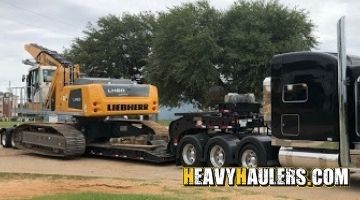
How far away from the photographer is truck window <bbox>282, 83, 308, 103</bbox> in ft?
40.0

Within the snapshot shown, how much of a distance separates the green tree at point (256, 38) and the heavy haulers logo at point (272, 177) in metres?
27.1

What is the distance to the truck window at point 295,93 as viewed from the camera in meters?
12.2

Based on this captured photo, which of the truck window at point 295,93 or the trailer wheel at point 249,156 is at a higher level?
the truck window at point 295,93

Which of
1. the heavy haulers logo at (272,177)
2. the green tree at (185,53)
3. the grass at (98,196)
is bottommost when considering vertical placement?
the grass at (98,196)

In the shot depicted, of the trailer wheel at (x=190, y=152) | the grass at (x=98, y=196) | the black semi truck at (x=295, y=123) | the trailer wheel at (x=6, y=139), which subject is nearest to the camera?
the grass at (x=98, y=196)

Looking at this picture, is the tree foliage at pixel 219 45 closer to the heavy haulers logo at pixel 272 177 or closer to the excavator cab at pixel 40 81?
the excavator cab at pixel 40 81

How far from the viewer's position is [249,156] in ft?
45.4

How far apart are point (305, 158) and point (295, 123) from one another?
76 centimetres

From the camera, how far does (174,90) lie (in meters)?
44.4

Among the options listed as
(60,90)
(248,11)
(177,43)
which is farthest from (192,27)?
(60,90)

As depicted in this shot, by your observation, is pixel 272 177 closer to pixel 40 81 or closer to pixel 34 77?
pixel 40 81

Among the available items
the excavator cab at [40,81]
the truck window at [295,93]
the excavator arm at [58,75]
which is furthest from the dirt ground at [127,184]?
the excavator cab at [40,81]

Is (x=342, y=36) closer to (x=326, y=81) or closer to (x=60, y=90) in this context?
(x=326, y=81)

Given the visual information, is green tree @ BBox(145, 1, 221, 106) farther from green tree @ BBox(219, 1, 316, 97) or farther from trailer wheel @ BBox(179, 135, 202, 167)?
trailer wheel @ BBox(179, 135, 202, 167)
